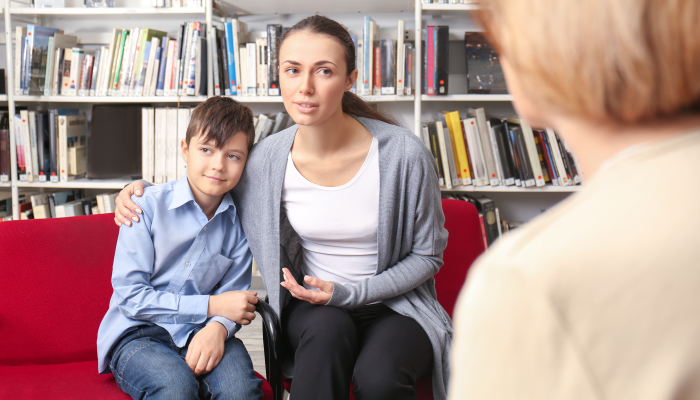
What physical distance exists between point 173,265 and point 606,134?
1230 millimetres

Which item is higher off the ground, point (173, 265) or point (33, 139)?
point (33, 139)

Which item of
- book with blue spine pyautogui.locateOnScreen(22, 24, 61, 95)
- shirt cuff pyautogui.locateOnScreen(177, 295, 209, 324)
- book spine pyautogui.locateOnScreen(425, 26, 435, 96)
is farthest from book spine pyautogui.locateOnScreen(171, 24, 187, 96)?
shirt cuff pyautogui.locateOnScreen(177, 295, 209, 324)

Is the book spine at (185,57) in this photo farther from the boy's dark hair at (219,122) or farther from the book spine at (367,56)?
the boy's dark hair at (219,122)

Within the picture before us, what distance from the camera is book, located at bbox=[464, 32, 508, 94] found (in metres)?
2.59

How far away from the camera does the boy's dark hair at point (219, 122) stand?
1379 mm

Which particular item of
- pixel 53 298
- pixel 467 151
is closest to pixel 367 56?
pixel 467 151

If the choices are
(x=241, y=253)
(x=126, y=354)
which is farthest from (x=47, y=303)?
(x=241, y=253)

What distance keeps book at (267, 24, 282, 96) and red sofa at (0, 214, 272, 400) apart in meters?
1.29

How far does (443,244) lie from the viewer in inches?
54.1

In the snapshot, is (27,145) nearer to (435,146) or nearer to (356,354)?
(435,146)

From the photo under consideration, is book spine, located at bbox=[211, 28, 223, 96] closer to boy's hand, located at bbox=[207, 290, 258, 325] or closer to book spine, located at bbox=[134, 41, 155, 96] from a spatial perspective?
book spine, located at bbox=[134, 41, 155, 96]

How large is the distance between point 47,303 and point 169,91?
4.73ft

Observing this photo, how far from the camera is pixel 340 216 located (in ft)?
4.44

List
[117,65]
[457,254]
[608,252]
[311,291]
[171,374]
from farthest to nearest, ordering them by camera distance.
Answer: [117,65], [457,254], [311,291], [171,374], [608,252]
